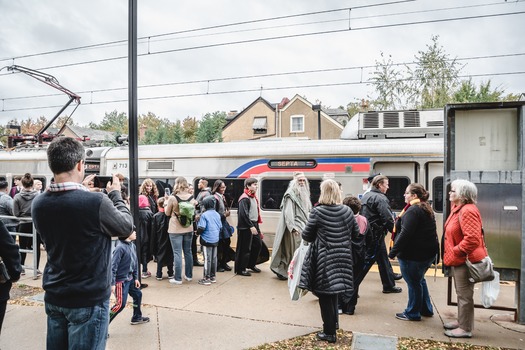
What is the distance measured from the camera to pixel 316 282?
14.8ft

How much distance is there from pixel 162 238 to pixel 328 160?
3.94 m

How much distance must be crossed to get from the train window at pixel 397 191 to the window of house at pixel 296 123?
26.8 m

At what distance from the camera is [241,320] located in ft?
17.4

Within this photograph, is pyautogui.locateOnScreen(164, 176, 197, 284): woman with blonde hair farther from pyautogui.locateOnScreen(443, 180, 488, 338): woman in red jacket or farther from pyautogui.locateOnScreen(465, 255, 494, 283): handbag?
pyautogui.locateOnScreen(465, 255, 494, 283): handbag

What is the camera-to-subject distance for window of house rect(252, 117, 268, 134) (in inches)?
1460

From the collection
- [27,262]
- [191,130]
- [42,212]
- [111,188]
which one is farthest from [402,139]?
[191,130]

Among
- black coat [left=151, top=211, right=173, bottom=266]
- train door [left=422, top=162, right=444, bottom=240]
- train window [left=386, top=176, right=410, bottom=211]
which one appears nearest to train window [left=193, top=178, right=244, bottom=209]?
black coat [left=151, top=211, right=173, bottom=266]

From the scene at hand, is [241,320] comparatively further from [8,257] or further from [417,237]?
[8,257]

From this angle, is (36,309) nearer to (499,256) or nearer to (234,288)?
(234,288)

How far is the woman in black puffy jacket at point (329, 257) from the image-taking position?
4477 millimetres

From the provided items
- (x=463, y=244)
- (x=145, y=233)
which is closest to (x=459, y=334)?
(x=463, y=244)

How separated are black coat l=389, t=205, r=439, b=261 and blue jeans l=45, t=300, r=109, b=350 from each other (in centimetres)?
368

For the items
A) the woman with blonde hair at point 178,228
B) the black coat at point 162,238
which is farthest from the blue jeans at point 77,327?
the black coat at point 162,238

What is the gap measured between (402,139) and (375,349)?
5.46m
